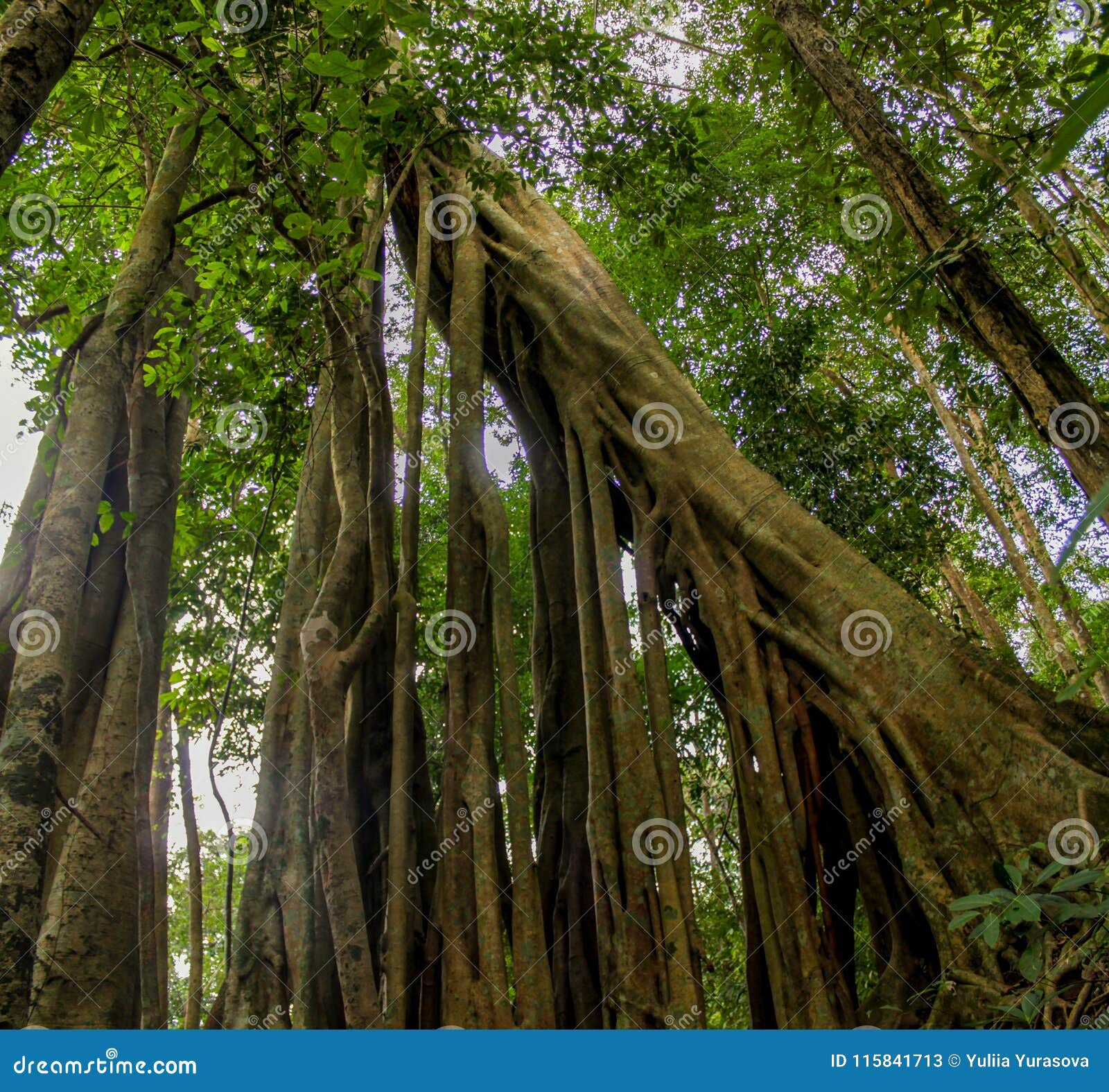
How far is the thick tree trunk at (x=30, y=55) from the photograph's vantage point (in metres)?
1.66

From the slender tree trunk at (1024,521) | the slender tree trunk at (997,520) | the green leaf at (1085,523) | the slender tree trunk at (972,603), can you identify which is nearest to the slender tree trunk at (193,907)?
the green leaf at (1085,523)

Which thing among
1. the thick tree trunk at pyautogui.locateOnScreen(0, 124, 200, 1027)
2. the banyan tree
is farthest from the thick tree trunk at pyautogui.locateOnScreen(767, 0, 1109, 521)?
the thick tree trunk at pyautogui.locateOnScreen(0, 124, 200, 1027)

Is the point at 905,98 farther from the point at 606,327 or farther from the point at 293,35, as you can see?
the point at 293,35

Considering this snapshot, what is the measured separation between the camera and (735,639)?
3293 mm

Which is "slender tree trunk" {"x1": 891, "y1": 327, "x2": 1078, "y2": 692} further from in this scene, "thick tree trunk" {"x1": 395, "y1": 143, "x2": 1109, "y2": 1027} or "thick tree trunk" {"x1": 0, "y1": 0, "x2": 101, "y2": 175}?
"thick tree trunk" {"x1": 0, "y1": 0, "x2": 101, "y2": 175}

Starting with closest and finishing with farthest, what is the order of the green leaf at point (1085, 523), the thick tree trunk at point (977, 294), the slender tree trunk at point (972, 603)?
the green leaf at point (1085, 523)
the thick tree trunk at point (977, 294)
the slender tree trunk at point (972, 603)

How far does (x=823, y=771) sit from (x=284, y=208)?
323 centimetres

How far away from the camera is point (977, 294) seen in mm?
2764

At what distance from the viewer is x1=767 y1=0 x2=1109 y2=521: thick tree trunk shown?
2461 mm

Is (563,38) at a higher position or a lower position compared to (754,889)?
higher

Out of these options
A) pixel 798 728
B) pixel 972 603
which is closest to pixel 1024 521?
pixel 972 603

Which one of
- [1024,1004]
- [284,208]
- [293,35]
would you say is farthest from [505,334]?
[1024,1004]

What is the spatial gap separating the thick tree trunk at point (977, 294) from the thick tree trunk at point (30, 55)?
216 cm

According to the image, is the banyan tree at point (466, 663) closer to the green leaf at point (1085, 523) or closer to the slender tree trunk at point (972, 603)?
the green leaf at point (1085, 523)
